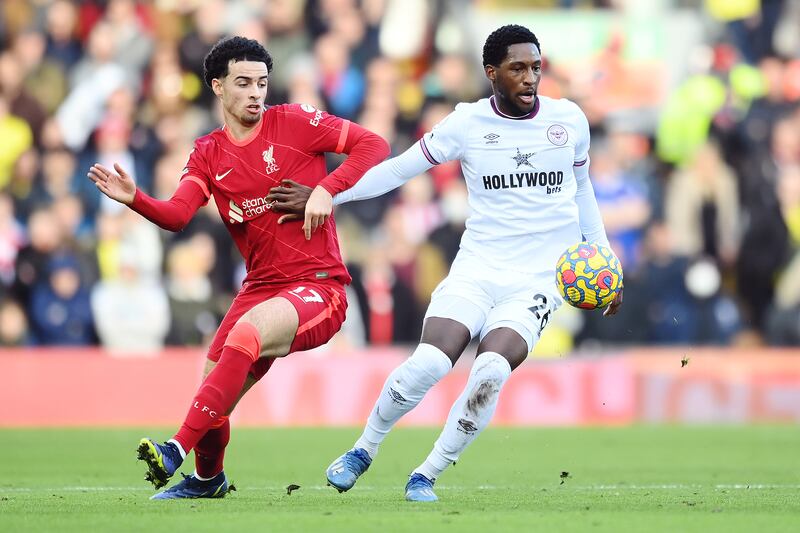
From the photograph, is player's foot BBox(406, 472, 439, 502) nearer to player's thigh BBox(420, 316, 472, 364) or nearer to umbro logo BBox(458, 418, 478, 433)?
umbro logo BBox(458, 418, 478, 433)

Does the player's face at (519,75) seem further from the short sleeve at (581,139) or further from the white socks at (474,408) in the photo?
the white socks at (474,408)

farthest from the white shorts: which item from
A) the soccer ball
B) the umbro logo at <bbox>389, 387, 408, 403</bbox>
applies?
the umbro logo at <bbox>389, 387, 408, 403</bbox>

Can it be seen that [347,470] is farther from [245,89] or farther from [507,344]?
[245,89]

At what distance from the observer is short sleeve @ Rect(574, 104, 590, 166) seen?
9406mm

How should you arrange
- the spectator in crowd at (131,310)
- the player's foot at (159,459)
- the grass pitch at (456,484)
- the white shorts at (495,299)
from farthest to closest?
the spectator in crowd at (131,310) < the white shorts at (495,299) < the player's foot at (159,459) < the grass pitch at (456,484)

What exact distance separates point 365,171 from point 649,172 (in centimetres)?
1026

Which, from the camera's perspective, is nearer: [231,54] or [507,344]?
[507,344]

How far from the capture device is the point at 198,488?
9375mm

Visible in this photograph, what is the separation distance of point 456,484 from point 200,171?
3.05 metres

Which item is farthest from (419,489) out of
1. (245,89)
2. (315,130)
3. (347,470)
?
(245,89)

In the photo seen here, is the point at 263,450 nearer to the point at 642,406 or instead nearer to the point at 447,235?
the point at 447,235

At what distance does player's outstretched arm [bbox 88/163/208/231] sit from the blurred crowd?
812 cm

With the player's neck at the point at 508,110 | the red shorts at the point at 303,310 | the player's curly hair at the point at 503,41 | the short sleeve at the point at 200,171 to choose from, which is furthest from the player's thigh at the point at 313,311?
the player's curly hair at the point at 503,41

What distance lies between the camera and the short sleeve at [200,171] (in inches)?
363
